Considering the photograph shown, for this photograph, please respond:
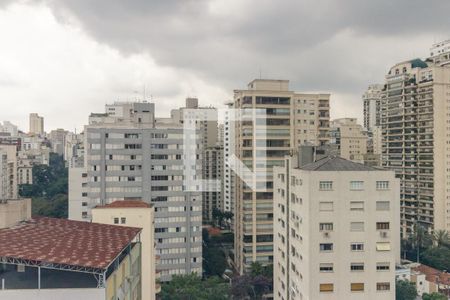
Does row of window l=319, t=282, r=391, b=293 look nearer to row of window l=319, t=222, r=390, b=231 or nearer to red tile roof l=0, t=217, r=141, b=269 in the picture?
row of window l=319, t=222, r=390, b=231

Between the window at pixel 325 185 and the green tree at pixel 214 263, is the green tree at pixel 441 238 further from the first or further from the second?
the window at pixel 325 185

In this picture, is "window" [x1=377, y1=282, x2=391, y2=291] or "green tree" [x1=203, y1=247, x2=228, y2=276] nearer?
"window" [x1=377, y1=282, x2=391, y2=291]

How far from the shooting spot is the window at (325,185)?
1814 centimetres

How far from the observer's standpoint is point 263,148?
123 feet

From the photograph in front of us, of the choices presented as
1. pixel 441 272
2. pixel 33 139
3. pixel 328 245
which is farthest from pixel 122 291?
pixel 33 139

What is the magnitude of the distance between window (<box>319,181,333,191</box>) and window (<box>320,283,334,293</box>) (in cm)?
417

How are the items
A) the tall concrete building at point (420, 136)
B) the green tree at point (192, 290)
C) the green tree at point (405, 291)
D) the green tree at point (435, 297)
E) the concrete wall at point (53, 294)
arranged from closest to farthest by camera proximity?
the concrete wall at point (53, 294) → the green tree at point (192, 290) → the green tree at point (435, 297) → the green tree at point (405, 291) → the tall concrete building at point (420, 136)

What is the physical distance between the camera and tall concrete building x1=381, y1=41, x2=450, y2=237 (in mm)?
45781

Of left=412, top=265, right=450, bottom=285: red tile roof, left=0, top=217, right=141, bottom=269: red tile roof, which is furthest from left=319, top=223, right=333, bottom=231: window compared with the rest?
left=412, top=265, right=450, bottom=285: red tile roof

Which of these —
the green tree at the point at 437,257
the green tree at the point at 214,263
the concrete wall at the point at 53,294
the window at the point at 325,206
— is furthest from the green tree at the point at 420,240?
the concrete wall at the point at 53,294

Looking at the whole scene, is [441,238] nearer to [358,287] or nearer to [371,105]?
[358,287]

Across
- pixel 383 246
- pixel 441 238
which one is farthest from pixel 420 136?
pixel 383 246

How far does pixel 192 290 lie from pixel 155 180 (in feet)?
42.6

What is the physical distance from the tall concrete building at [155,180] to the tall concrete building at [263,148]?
434 cm
